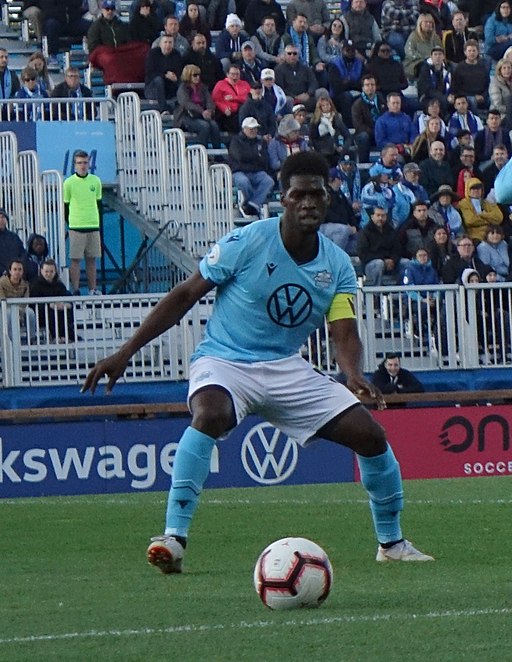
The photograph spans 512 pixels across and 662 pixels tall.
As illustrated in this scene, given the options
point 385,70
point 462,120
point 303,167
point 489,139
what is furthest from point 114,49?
point 303,167

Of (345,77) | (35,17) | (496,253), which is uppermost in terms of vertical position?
(35,17)

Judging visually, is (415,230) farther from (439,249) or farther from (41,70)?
(41,70)

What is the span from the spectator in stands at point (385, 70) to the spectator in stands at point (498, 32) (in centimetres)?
229

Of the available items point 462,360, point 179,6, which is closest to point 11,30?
point 179,6

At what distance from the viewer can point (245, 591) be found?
25.7ft

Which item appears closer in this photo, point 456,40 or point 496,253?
point 496,253

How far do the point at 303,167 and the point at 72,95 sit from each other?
595 inches

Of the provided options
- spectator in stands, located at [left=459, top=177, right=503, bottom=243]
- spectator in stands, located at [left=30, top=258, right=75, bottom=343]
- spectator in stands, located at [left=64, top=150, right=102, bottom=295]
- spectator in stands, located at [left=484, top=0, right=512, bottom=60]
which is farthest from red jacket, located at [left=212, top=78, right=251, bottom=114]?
spectator in stands, located at [left=30, top=258, right=75, bottom=343]

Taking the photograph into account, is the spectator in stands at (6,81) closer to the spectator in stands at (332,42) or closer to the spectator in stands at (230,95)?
the spectator in stands at (230,95)

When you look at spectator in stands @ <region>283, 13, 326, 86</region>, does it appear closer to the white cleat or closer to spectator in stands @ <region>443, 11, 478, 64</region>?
spectator in stands @ <region>443, 11, 478, 64</region>

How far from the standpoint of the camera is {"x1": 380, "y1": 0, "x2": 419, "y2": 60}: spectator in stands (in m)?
26.3

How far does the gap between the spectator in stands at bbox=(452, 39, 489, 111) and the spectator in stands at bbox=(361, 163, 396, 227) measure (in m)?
3.50

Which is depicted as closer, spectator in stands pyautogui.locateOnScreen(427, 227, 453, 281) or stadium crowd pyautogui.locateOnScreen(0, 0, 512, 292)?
spectator in stands pyautogui.locateOnScreen(427, 227, 453, 281)

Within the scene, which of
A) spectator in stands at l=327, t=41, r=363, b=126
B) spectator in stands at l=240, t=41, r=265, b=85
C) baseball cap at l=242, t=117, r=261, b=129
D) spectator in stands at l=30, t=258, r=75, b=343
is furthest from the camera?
spectator in stands at l=327, t=41, r=363, b=126
